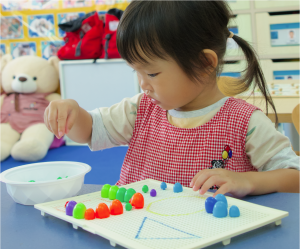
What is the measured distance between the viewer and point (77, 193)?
564mm

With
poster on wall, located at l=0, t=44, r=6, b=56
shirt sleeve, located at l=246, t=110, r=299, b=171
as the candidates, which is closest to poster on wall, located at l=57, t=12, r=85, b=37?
poster on wall, located at l=0, t=44, r=6, b=56

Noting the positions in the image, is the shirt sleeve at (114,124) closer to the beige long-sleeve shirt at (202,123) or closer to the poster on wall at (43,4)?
the beige long-sleeve shirt at (202,123)

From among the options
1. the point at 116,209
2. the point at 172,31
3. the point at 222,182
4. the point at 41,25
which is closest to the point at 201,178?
the point at 222,182

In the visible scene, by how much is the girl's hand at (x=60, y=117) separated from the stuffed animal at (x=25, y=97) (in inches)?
65.1

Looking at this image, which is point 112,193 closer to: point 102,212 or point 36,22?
point 102,212

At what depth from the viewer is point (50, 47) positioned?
281 cm

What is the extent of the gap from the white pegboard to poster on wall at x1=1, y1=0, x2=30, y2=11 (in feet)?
8.76

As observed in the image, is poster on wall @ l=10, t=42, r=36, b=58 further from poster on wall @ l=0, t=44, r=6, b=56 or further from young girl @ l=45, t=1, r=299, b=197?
young girl @ l=45, t=1, r=299, b=197

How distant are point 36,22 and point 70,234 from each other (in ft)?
8.91

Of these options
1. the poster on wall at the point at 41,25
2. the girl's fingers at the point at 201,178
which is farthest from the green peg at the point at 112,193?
the poster on wall at the point at 41,25

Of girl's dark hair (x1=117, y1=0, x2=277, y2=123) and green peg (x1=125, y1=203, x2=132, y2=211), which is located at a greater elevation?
girl's dark hair (x1=117, y1=0, x2=277, y2=123)

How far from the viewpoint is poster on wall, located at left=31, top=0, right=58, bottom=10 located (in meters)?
2.76

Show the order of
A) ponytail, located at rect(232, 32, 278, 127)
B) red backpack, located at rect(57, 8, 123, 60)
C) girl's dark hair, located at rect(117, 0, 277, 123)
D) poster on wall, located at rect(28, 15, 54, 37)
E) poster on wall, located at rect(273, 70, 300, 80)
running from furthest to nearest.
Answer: poster on wall, located at rect(28, 15, 54, 37) < poster on wall, located at rect(273, 70, 300, 80) < red backpack, located at rect(57, 8, 123, 60) < ponytail, located at rect(232, 32, 278, 127) < girl's dark hair, located at rect(117, 0, 277, 123)

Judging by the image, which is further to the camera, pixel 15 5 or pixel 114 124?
pixel 15 5
